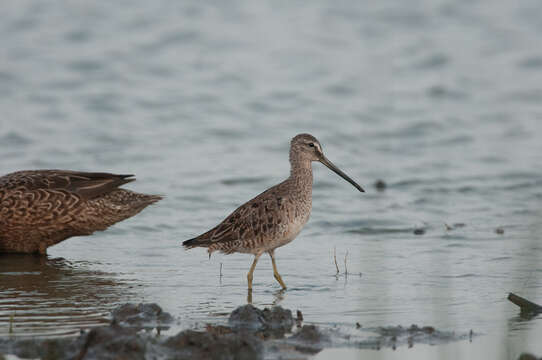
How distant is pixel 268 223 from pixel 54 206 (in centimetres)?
227

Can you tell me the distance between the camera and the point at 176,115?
14.8 metres

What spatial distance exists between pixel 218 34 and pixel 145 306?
12.4 m

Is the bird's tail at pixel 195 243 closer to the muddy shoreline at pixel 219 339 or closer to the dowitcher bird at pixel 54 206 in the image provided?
the dowitcher bird at pixel 54 206

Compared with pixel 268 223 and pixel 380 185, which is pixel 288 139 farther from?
pixel 268 223

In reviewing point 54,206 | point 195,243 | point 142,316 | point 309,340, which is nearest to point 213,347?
point 309,340

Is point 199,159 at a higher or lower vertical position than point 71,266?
higher

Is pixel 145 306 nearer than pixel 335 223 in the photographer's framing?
Yes

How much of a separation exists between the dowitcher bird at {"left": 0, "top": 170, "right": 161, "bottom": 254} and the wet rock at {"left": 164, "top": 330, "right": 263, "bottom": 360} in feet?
12.2

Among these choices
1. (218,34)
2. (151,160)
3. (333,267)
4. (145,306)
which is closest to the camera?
(145,306)

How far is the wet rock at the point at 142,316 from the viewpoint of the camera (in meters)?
6.11

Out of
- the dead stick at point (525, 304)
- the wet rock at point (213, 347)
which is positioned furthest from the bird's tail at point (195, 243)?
the dead stick at point (525, 304)

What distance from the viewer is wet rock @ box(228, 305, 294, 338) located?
6020 mm

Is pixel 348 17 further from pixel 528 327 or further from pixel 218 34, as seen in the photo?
pixel 528 327

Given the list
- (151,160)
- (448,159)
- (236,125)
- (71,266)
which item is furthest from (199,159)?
(71,266)
